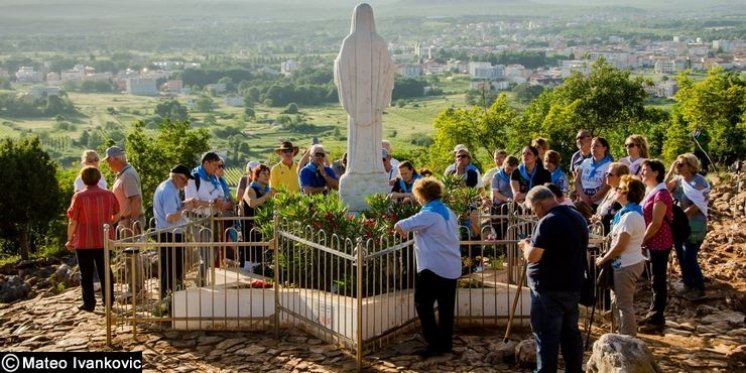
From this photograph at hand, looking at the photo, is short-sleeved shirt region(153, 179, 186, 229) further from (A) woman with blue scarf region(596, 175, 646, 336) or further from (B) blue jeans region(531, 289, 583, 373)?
(A) woman with blue scarf region(596, 175, 646, 336)

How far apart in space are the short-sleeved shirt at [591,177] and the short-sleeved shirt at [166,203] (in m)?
4.65

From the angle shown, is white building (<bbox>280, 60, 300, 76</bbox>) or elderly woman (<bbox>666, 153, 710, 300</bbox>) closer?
elderly woman (<bbox>666, 153, 710, 300</bbox>)

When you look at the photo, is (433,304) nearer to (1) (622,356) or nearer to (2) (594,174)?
(1) (622,356)

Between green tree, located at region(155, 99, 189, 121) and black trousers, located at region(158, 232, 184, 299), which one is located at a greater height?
black trousers, located at region(158, 232, 184, 299)

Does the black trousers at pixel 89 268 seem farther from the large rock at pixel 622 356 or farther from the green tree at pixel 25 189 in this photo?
the green tree at pixel 25 189

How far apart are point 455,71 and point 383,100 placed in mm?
169080

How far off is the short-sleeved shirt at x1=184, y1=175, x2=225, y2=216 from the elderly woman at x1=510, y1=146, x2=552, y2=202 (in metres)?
3.44

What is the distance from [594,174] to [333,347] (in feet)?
13.5

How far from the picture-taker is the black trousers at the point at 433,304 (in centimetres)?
775

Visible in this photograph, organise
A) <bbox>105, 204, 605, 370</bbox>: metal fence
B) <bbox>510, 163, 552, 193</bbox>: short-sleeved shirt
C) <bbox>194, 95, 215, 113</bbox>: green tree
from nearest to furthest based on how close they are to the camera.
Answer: <bbox>105, 204, 605, 370</bbox>: metal fence → <bbox>510, 163, 552, 193</bbox>: short-sleeved shirt → <bbox>194, 95, 215, 113</bbox>: green tree

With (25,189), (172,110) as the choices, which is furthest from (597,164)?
(172,110)

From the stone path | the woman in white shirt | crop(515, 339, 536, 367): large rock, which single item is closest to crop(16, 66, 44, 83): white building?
the stone path

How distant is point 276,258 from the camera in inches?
336

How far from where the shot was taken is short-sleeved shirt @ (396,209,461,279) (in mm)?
7543
